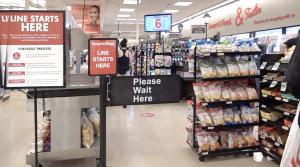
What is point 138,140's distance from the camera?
5207 mm

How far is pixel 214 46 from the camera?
433cm

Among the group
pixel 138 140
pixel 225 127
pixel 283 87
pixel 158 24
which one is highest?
pixel 158 24

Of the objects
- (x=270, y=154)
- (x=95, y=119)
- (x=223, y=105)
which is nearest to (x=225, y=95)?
(x=223, y=105)

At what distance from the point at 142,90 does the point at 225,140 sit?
2.72 metres

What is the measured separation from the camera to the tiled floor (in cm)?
420

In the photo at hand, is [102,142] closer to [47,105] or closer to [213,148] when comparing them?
[47,105]

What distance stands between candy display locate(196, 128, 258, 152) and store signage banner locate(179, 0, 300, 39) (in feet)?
19.3

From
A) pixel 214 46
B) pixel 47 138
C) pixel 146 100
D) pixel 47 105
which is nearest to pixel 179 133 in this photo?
pixel 214 46

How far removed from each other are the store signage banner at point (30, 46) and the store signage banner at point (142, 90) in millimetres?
452

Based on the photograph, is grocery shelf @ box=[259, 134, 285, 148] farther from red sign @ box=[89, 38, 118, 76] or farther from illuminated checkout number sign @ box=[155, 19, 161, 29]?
illuminated checkout number sign @ box=[155, 19, 161, 29]

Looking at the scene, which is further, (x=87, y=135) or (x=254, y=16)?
(x=254, y=16)

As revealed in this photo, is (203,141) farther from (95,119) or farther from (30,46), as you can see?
(30,46)

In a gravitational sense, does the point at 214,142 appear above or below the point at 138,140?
above

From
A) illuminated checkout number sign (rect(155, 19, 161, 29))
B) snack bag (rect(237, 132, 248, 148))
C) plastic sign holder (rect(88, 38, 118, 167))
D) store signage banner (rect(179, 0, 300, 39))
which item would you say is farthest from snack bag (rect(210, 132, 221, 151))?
illuminated checkout number sign (rect(155, 19, 161, 29))
